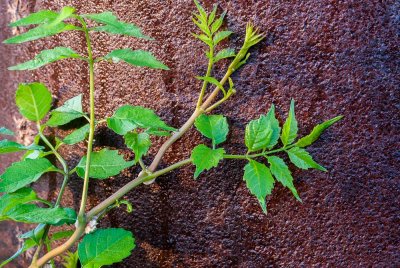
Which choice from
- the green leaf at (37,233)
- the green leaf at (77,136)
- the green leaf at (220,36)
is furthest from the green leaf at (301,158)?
the green leaf at (37,233)

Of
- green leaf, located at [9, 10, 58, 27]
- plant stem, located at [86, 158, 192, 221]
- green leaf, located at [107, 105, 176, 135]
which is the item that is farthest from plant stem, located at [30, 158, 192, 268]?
green leaf, located at [9, 10, 58, 27]

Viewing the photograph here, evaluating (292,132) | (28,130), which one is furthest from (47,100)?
(292,132)

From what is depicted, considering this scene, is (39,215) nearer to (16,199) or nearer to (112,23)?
(16,199)

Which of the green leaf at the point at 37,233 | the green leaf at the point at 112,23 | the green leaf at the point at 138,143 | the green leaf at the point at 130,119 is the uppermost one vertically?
the green leaf at the point at 112,23

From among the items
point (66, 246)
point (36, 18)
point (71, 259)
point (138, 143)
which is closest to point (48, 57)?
point (36, 18)

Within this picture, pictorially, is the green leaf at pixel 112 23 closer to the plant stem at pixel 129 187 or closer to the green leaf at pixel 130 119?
the green leaf at pixel 130 119
